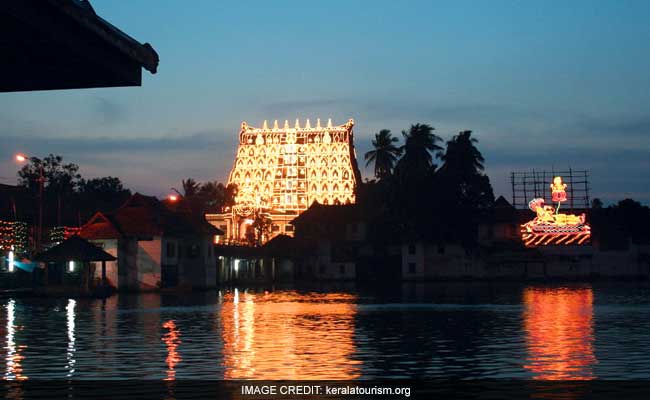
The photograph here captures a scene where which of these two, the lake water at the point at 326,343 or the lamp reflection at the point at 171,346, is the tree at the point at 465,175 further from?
the lamp reflection at the point at 171,346

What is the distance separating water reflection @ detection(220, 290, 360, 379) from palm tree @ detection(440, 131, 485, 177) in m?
76.6

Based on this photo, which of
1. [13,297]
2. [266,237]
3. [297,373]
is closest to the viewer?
[297,373]

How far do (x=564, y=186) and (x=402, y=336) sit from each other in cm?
9354

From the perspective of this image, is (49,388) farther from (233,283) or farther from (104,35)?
(233,283)

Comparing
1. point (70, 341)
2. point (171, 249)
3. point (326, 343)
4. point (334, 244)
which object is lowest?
point (326, 343)

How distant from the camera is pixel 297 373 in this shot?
2155 cm

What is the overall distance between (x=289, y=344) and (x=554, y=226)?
3776 inches

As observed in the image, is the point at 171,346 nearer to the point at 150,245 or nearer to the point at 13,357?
the point at 13,357

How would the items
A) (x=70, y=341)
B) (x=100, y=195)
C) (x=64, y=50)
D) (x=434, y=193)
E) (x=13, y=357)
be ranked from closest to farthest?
1. (x=64, y=50)
2. (x=13, y=357)
3. (x=70, y=341)
4. (x=434, y=193)
5. (x=100, y=195)

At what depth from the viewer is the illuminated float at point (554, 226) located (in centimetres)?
12112

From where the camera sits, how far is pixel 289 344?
2981 centimetres

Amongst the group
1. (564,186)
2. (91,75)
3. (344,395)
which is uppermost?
(564,186)

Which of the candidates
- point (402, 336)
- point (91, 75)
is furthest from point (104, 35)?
point (402, 336)

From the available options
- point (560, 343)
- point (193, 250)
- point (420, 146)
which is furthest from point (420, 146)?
point (560, 343)
